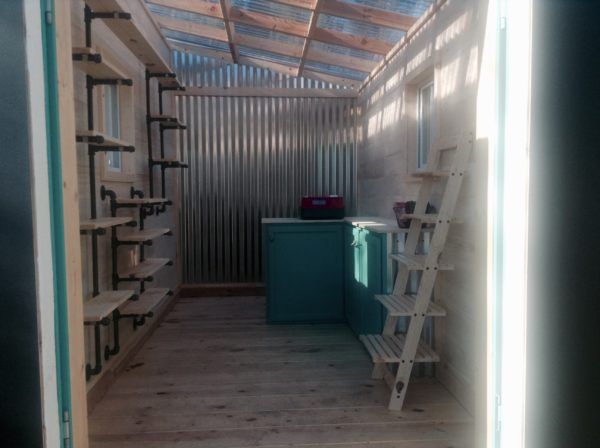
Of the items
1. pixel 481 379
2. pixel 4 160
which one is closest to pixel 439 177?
pixel 481 379

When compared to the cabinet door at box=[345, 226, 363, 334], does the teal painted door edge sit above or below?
above

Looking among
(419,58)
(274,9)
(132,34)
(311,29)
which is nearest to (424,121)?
(419,58)

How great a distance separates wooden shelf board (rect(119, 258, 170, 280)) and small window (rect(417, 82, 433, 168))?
199cm

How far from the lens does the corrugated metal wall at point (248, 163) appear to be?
6.12 m

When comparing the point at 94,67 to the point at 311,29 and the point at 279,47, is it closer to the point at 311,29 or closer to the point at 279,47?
the point at 311,29

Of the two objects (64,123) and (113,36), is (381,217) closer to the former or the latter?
(113,36)

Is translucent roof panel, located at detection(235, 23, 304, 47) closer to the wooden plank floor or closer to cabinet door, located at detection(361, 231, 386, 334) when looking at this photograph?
cabinet door, located at detection(361, 231, 386, 334)

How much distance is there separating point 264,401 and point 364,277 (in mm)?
1288

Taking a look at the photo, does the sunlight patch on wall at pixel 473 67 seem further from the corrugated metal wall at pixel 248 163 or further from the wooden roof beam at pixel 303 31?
the corrugated metal wall at pixel 248 163

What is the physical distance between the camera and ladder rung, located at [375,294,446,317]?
3.01m

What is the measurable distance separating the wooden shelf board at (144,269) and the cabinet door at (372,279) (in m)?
1.46

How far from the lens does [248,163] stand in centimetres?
618

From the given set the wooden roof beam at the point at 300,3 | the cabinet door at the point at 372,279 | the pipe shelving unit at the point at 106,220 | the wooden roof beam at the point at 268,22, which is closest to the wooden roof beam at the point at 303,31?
the wooden roof beam at the point at 268,22

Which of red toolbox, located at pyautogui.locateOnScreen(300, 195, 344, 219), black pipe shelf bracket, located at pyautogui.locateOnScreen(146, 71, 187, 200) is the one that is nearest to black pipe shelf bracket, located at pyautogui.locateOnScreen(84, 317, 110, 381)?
black pipe shelf bracket, located at pyautogui.locateOnScreen(146, 71, 187, 200)
